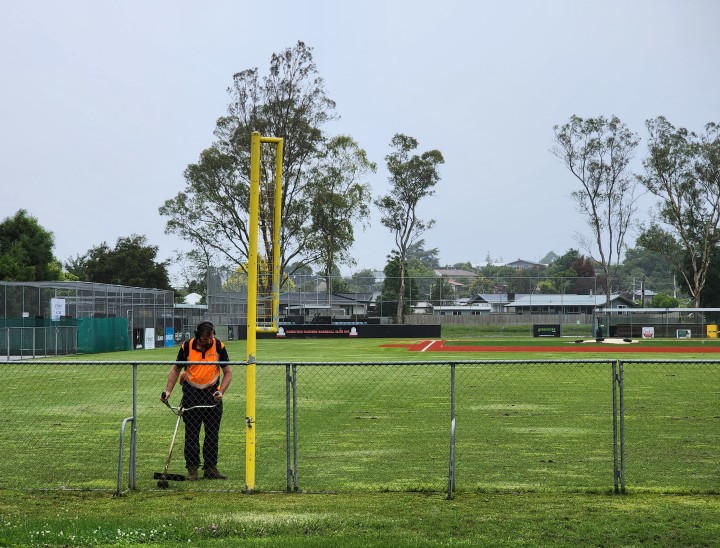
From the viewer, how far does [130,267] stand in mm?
93188

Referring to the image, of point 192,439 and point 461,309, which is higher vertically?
point 461,309

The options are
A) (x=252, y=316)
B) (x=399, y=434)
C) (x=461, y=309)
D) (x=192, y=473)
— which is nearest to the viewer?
(x=252, y=316)

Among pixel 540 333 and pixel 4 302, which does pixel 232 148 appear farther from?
pixel 4 302

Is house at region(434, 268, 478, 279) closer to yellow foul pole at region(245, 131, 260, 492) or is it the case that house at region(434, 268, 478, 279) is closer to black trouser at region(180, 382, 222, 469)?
black trouser at region(180, 382, 222, 469)

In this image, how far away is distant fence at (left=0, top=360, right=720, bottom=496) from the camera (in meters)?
9.98

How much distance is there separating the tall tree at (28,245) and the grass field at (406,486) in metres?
50.8

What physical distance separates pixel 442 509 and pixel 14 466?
585 cm

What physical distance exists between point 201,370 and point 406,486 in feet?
9.09

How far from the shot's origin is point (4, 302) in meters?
41.0

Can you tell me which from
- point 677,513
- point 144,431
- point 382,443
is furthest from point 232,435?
point 677,513

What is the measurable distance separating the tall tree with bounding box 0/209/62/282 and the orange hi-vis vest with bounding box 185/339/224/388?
196 ft

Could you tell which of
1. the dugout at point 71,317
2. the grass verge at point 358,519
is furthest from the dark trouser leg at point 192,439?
the dugout at point 71,317

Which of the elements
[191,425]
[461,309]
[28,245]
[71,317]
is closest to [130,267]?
[28,245]

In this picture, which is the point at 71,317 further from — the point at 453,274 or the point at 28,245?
the point at 453,274
